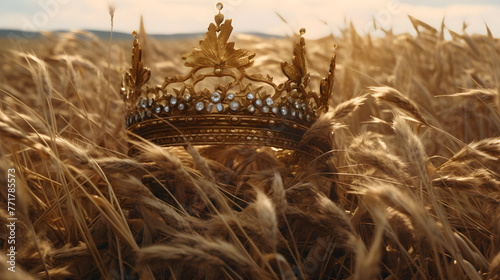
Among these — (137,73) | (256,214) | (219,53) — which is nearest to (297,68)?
(219,53)

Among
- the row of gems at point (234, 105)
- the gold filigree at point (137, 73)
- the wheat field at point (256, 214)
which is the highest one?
the gold filigree at point (137, 73)

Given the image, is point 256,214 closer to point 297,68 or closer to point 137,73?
point 297,68

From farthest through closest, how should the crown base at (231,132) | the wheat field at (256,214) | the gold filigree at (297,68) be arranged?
the gold filigree at (297,68)
the crown base at (231,132)
the wheat field at (256,214)

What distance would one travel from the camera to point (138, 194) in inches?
53.4

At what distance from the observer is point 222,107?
6.35 ft

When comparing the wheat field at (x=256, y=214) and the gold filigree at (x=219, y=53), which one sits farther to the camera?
the gold filigree at (x=219, y=53)

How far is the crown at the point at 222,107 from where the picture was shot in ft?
6.30

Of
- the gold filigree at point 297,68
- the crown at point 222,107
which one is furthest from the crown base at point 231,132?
the gold filigree at point 297,68

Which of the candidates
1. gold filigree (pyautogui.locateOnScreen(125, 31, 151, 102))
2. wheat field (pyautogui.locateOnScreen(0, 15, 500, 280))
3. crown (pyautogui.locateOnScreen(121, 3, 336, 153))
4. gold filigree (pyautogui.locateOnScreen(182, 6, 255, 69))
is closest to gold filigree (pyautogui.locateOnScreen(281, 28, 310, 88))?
crown (pyautogui.locateOnScreen(121, 3, 336, 153))

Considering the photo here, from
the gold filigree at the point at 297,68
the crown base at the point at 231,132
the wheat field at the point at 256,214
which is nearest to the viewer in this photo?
the wheat field at the point at 256,214

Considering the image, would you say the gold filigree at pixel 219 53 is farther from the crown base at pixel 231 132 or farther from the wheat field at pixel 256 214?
the wheat field at pixel 256 214

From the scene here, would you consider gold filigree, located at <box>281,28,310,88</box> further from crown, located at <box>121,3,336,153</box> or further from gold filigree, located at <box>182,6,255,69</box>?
gold filigree, located at <box>182,6,255,69</box>

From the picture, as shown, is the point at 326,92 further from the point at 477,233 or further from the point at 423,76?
the point at 423,76

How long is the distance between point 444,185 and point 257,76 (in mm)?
883
